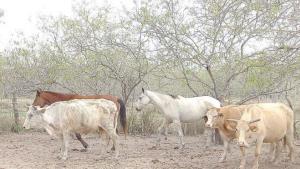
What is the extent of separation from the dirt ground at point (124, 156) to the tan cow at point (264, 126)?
765 mm

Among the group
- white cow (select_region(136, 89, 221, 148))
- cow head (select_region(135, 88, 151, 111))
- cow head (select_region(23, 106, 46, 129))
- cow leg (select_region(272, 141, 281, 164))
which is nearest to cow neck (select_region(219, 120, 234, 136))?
cow leg (select_region(272, 141, 281, 164))

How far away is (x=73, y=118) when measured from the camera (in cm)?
1003

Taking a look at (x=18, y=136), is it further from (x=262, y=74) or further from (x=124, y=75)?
(x=262, y=74)

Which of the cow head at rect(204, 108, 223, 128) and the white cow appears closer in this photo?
the cow head at rect(204, 108, 223, 128)

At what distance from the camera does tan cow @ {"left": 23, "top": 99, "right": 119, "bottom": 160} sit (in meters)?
10.0

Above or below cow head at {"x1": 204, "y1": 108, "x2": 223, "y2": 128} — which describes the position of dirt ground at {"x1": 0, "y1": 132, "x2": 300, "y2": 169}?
below

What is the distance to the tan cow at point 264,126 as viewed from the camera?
8.27m

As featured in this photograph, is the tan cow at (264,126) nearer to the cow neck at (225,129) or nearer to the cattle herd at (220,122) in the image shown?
the cattle herd at (220,122)

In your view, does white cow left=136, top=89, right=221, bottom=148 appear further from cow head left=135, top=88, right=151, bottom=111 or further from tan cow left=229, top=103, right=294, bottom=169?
tan cow left=229, top=103, right=294, bottom=169

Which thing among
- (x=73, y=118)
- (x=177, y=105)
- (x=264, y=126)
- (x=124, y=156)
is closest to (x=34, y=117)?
(x=73, y=118)

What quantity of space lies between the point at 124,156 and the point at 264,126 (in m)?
3.68

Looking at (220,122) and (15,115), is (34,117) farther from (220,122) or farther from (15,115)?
(15,115)

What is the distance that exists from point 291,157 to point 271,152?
1.69ft

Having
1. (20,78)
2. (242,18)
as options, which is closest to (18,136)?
(20,78)
